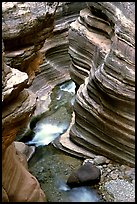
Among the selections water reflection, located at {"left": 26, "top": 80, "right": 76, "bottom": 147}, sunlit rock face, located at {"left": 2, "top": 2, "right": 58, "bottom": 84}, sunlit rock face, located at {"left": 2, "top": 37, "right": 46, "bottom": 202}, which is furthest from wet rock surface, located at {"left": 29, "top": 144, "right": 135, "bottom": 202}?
sunlit rock face, located at {"left": 2, "top": 2, "right": 58, "bottom": 84}

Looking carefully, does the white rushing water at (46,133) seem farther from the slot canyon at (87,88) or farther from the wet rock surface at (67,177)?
the wet rock surface at (67,177)

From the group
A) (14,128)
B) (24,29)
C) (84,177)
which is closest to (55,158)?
(84,177)

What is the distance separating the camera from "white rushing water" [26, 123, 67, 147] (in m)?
8.37

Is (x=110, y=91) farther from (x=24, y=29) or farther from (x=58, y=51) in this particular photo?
(x=58, y=51)

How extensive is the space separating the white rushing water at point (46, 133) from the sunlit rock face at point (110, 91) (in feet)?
1.85

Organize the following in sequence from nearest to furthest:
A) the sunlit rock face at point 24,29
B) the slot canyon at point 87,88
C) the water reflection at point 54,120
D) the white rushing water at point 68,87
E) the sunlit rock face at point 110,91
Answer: the slot canyon at point 87,88 → the sunlit rock face at point 110,91 → the sunlit rock face at point 24,29 → the water reflection at point 54,120 → the white rushing water at point 68,87

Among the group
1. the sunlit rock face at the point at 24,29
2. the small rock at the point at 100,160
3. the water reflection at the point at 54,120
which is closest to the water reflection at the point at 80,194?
the small rock at the point at 100,160

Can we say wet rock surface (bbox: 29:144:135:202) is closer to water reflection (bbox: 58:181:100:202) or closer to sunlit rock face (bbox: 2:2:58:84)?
water reflection (bbox: 58:181:100:202)

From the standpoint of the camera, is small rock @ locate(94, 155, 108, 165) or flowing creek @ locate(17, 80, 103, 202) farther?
small rock @ locate(94, 155, 108, 165)

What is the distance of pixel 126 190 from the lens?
654 cm

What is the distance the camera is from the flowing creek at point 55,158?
258 inches

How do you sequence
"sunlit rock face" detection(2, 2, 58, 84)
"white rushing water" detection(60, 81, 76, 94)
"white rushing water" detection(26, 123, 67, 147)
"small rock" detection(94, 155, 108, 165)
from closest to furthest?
1. "sunlit rock face" detection(2, 2, 58, 84)
2. "small rock" detection(94, 155, 108, 165)
3. "white rushing water" detection(26, 123, 67, 147)
4. "white rushing water" detection(60, 81, 76, 94)

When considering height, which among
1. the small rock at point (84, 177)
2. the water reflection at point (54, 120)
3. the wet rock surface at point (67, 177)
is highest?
the small rock at point (84, 177)

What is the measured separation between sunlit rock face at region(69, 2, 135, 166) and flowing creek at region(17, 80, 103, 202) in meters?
0.48
